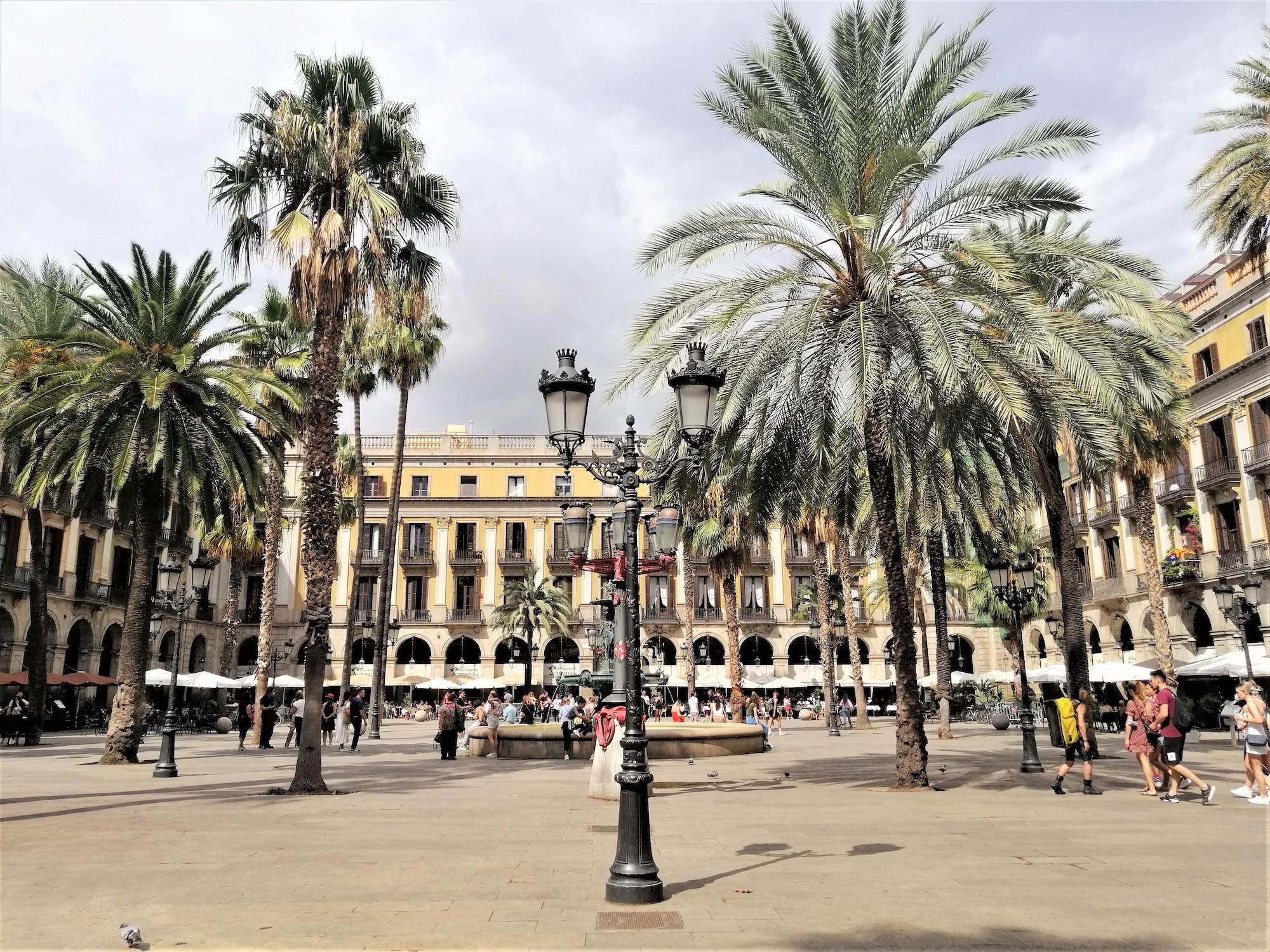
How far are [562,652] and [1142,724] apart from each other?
151 feet

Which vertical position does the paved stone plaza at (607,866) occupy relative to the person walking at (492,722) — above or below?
below

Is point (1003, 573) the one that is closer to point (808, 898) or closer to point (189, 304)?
point (808, 898)

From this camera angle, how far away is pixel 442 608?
2231 inches

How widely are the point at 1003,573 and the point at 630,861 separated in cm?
1475

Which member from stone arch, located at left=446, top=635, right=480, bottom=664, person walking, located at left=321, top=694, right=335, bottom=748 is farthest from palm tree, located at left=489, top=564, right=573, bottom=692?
person walking, located at left=321, top=694, right=335, bottom=748

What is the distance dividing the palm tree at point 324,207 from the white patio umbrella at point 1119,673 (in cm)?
2374

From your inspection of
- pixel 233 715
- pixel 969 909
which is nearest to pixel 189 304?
pixel 969 909

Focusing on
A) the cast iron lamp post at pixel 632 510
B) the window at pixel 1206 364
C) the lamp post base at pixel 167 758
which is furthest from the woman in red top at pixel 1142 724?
the window at pixel 1206 364

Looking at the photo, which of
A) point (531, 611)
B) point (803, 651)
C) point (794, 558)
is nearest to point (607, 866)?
point (531, 611)

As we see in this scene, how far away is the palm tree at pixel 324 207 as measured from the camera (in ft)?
50.6

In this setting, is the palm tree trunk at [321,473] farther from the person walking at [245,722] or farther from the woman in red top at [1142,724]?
the woman in red top at [1142,724]

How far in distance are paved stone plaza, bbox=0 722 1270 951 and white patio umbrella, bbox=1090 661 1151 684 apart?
1323cm

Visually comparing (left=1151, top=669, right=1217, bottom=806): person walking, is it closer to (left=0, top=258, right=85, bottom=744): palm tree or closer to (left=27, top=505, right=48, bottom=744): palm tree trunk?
(left=0, top=258, right=85, bottom=744): palm tree

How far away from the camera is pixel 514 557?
5738 centimetres
